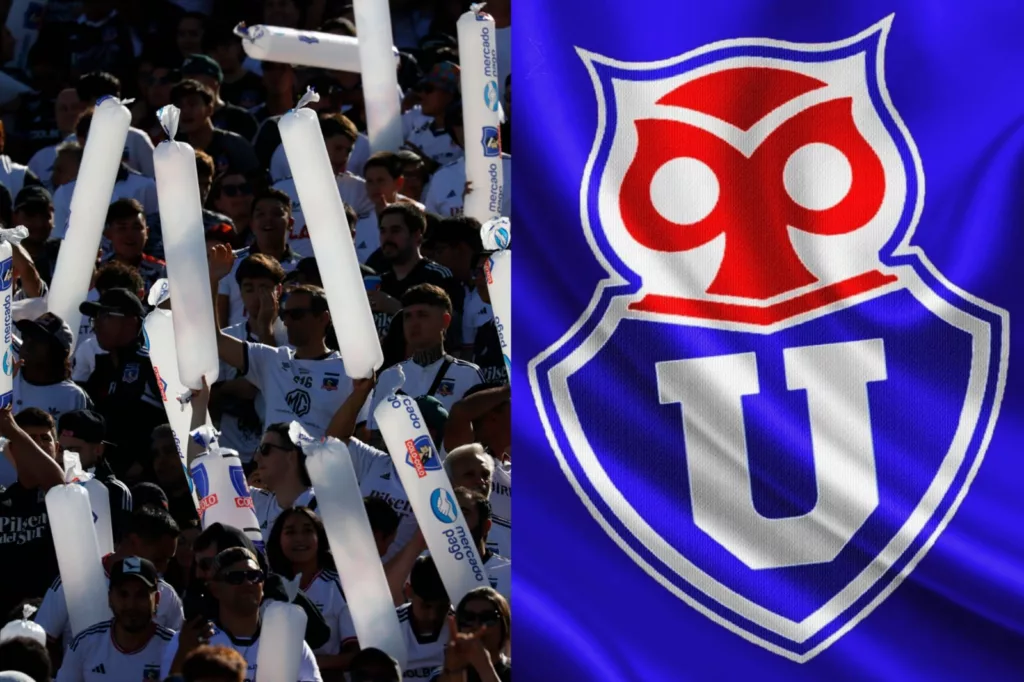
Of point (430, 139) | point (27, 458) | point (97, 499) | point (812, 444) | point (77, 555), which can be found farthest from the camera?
point (430, 139)

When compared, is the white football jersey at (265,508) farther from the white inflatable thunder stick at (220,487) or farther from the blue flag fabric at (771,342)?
the blue flag fabric at (771,342)

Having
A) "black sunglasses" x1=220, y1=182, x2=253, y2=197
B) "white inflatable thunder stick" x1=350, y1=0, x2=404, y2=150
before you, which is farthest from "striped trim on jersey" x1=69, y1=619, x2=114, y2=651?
"white inflatable thunder stick" x1=350, y1=0, x2=404, y2=150

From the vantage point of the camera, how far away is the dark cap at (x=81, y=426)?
6578 mm

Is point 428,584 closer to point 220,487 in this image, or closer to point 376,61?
point 220,487

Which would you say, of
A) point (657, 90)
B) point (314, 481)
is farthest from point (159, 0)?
point (657, 90)

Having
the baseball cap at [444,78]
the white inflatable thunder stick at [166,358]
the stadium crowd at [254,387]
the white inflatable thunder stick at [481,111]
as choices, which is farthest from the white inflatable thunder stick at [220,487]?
the baseball cap at [444,78]

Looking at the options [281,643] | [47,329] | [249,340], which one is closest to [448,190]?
[249,340]

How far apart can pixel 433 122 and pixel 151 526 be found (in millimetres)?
3384

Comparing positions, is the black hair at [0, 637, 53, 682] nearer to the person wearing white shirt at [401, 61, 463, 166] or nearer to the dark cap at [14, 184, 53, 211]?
the dark cap at [14, 184, 53, 211]

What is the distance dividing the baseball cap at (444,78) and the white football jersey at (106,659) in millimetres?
3895

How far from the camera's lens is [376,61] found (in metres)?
8.35

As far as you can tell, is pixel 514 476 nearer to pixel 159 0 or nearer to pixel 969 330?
pixel 969 330

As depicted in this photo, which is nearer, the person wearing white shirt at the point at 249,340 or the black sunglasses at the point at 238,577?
the black sunglasses at the point at 238,577

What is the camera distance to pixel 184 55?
34.1 ft
